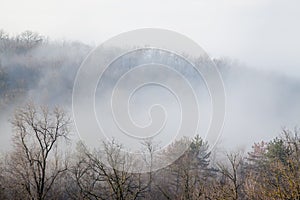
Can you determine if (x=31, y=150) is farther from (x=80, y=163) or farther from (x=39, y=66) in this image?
(x=39, y=66)

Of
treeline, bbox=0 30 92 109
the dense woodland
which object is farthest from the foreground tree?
treeline, bbox=0 30 92 109

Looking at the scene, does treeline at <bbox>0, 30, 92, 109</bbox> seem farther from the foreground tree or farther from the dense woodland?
the foreground tree

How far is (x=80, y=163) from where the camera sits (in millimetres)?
23750

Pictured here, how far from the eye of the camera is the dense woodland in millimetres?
19484

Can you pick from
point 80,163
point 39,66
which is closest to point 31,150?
point 80,163

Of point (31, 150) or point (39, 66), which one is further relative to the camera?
point (39, 66)

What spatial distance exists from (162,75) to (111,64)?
9.87 m

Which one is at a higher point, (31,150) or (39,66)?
(39,66)

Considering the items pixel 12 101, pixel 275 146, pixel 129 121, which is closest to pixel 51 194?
pixel 129 121

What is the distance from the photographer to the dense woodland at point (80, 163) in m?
19.5

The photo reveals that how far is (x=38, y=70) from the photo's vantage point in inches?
3359

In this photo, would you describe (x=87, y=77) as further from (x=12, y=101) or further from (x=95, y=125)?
Result: (x=12, y=101)

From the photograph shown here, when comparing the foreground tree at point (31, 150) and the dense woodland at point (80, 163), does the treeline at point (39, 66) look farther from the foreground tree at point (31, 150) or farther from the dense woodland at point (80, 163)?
the foreground tree at point (31, 150)

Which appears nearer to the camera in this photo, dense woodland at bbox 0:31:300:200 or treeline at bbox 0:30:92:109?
dense woodland at bbox 0:31:300:200
